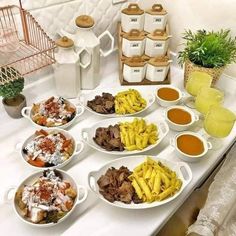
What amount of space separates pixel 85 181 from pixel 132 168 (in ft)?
0.47

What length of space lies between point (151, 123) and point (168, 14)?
1.96 feet

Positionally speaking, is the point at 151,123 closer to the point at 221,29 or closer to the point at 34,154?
the point at 34,154

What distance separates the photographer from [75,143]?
94cm

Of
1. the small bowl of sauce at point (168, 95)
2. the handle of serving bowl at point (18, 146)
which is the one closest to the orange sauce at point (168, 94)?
the small bowl of sauce at point (168, 95)

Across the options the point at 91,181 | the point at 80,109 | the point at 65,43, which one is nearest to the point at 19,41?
the point at 65,43

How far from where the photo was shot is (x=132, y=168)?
91 cm

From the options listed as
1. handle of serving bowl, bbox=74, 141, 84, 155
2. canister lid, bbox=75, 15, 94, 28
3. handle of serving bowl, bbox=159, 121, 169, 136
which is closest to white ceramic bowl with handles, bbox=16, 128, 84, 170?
handle of serving bowl, bbox=74, 141, 84, 155

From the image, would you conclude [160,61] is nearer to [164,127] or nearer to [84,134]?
[164,127]

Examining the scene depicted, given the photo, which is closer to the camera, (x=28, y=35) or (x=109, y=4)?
(x=28, y=35)

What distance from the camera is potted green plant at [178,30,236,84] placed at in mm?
1147

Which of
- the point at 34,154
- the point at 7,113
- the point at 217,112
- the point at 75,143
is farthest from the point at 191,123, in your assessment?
the point at 7,113

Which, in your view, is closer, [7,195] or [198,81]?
[7,195]

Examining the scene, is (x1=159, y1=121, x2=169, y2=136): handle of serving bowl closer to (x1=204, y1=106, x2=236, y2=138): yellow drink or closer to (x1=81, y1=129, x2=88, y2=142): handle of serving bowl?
(x1=204, y1=106, x2=236, y2=138): yellow drink

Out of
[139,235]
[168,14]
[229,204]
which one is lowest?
[229,204]
